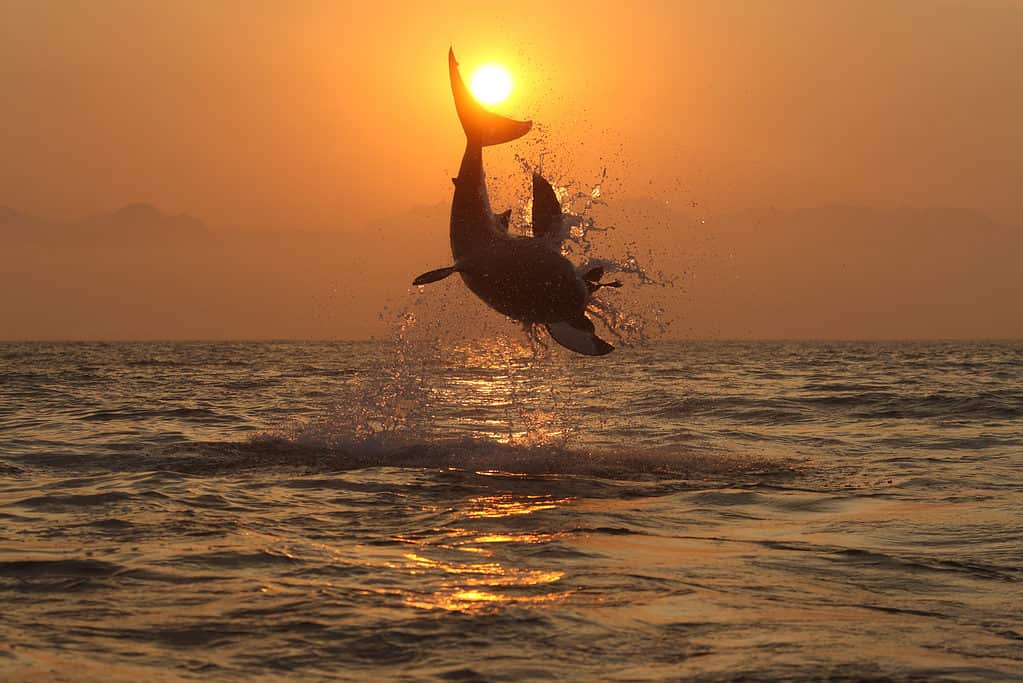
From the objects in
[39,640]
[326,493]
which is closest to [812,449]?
[326,493]

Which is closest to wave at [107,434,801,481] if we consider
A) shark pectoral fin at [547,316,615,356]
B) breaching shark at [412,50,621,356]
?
shark pectoral fin at [547,316,615,356]

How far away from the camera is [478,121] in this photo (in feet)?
45.6

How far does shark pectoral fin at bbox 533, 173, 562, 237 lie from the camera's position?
44.7 feet

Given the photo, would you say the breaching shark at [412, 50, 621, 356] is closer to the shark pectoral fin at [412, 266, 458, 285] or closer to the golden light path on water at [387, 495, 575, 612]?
the shark pectoral fin at [412, 266, 458, 285]

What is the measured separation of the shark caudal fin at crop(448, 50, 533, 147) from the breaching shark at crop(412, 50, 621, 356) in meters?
0.01

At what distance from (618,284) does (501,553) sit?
4579mm

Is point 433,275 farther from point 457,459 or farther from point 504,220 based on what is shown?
point 457,459

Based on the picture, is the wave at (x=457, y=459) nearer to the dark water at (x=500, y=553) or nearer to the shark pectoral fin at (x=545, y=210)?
the dark water at (x=500, y=553)

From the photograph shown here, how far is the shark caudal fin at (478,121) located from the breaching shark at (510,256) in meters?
0.01

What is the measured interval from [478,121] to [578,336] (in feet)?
9.93

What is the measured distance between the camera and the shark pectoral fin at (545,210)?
13.6m

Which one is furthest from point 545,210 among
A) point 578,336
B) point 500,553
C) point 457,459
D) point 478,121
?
point 500,553

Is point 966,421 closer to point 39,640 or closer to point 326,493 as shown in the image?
point 326,493

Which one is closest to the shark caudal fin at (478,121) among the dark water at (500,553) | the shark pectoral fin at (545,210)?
the shark pectoral fin at (545,210)
